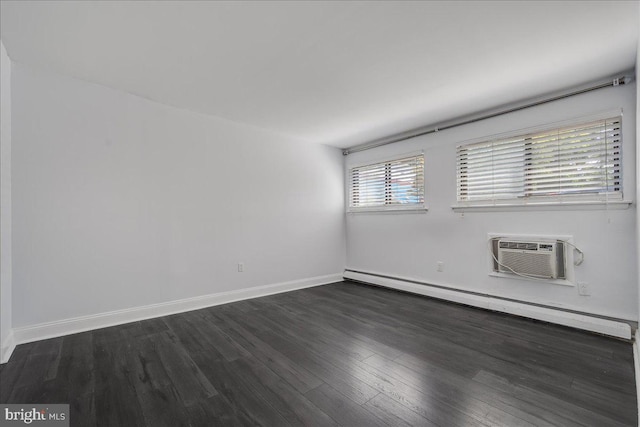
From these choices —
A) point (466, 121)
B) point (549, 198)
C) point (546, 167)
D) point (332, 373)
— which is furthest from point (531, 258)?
point (332, 373)

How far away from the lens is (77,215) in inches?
106

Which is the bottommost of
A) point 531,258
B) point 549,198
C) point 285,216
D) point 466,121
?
point 531,258

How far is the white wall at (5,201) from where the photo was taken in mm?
2145

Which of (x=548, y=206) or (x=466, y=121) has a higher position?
(x=466, y=121)

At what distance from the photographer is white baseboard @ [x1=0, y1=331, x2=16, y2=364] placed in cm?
210

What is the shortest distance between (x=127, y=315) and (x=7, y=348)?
0.85 meters

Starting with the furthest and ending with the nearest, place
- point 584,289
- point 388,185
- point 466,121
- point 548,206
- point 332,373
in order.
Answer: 1. point 388,185
2. point 466,121
3. point 548,206
4. point 584,289
5. point 332,373

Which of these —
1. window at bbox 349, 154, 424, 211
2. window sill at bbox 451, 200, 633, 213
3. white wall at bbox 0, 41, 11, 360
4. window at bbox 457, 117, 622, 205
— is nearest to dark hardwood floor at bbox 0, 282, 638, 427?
white wall at bbox 0, 41, 11, 360

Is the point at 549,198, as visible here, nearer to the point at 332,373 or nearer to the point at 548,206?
the point at 548,206

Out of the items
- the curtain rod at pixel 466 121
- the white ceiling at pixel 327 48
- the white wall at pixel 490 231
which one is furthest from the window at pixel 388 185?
the white ceiling at pixel 327 48

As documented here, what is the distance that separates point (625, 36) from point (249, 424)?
11.7 feet

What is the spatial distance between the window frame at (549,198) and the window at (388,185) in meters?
0.60

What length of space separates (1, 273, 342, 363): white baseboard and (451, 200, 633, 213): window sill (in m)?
2.75

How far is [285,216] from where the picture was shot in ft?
14.2
